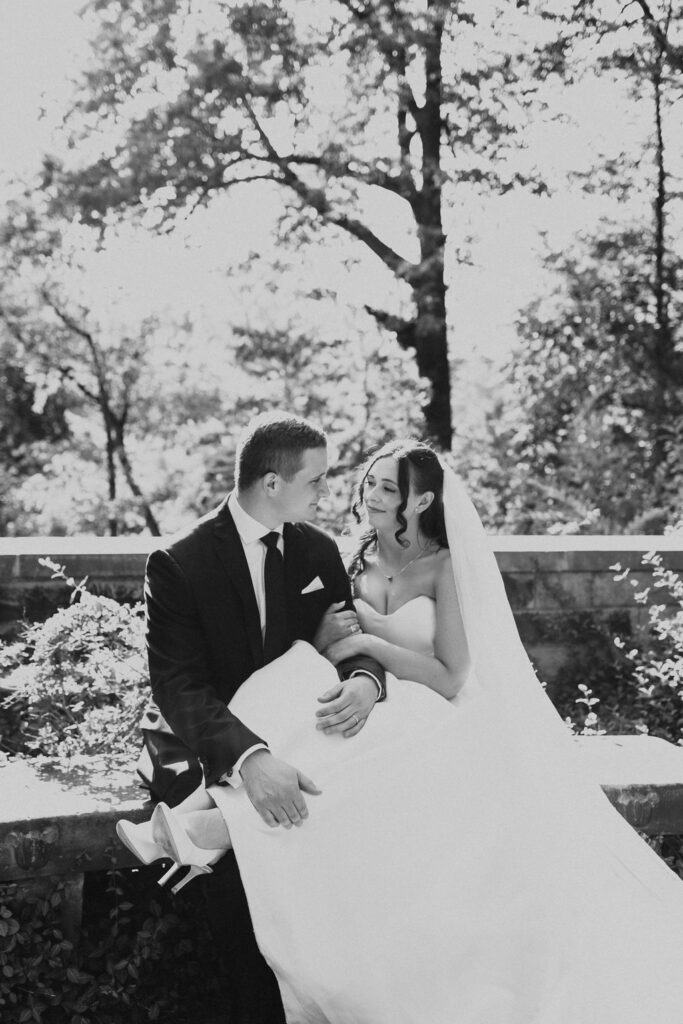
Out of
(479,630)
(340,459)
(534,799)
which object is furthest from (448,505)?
(340,459)

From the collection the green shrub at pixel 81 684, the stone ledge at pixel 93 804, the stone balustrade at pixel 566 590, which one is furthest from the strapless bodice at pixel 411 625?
the stone balustrade at pixel 566 590

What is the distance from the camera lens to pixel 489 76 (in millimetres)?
9594

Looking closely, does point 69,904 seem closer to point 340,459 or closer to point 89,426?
point 340,459

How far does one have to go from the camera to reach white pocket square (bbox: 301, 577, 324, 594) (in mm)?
3244

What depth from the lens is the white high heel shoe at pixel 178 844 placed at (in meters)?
2.65

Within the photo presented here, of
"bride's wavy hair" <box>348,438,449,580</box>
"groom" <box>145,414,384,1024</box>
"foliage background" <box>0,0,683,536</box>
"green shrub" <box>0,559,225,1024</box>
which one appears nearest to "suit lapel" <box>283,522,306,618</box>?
"groom" <box>145,414,384,1024</box>

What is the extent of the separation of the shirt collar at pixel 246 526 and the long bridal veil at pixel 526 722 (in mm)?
623

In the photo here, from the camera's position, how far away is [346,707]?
2865mm

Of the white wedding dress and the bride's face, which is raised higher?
the bride's face

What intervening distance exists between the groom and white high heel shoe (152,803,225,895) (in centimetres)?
7

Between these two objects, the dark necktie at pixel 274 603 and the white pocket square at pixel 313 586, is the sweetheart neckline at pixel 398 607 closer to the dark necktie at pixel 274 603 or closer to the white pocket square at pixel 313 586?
the white pocket square at pixel 313 586

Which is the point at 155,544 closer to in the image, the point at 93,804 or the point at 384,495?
the point at 384,495

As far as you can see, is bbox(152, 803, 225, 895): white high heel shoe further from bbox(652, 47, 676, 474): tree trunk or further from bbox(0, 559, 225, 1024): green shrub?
bbox(652, 47, 676, 474): tree trunk

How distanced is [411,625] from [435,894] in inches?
38.3
